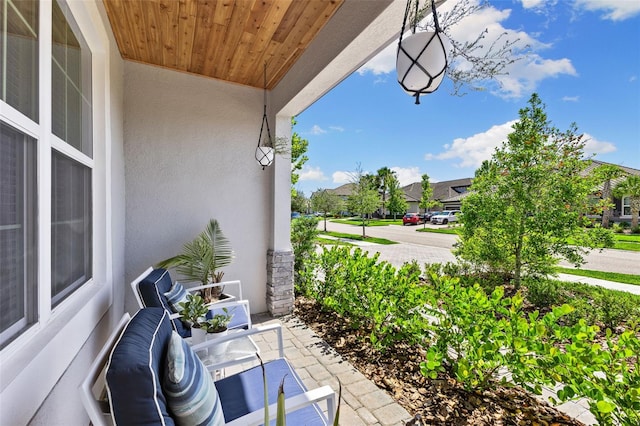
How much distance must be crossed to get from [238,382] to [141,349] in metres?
0.90

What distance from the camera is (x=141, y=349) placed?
3.46ft

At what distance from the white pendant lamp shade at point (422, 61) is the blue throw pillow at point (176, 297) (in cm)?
259

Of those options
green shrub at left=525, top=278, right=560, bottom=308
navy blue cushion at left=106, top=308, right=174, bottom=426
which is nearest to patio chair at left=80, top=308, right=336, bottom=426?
navy blue cushion at left=106, top=308, right=174, bottom=426

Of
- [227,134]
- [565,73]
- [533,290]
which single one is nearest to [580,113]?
[565,73]

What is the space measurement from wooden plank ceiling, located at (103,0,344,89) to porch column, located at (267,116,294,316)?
99 centimetres

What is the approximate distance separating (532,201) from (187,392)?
534 cm

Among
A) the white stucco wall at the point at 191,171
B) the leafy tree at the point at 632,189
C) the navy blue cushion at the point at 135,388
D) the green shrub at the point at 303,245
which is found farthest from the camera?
the leafy tree at the point at 632,189

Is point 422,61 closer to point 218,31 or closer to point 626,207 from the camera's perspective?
point 218,31

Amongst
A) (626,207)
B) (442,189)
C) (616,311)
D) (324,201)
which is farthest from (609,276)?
(442,189)

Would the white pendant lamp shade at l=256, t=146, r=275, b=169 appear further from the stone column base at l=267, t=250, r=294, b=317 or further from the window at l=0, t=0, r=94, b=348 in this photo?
the window at l=0, t=0, r=94, b=348

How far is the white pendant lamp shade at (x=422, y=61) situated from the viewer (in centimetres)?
157

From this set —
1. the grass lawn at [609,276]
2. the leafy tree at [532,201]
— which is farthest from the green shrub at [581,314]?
Answer: the grass lawn at [609,276]

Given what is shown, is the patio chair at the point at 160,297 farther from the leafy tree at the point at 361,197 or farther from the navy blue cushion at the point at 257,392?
the leafy tree at the point at 361,197

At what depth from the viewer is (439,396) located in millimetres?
2270
